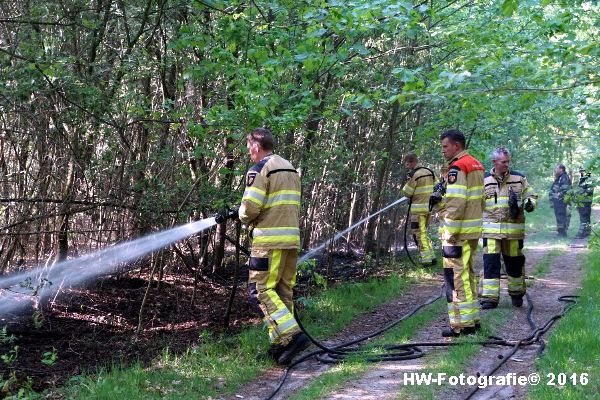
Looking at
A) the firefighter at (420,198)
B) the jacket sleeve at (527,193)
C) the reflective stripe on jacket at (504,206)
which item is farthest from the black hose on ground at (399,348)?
the firefighter at (420,198)

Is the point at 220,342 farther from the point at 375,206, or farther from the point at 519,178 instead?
the point at 375,206

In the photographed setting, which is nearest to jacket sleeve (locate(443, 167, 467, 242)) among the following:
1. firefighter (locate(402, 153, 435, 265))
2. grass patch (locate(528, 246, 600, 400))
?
grass patch (locate(528, 246, 600, 400))

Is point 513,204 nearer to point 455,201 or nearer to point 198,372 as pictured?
point 455,201

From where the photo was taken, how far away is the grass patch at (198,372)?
482 cm

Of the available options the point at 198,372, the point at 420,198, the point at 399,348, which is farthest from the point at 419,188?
the point at 198,372

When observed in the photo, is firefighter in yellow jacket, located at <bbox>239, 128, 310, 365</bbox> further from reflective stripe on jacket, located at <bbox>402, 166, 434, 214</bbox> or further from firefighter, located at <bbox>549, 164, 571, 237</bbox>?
firefighter, located at <bbox>549, 164, 571, 237</bbox>

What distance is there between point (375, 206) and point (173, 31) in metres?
5.38

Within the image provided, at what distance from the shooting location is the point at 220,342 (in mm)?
6137

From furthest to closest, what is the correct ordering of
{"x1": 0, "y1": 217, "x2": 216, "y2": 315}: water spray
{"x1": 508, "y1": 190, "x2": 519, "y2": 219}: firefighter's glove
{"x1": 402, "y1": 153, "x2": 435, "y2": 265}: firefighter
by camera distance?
{"x1": 402, "y1": 153, "x2": 435, "y2": 265}: firefighter < {"x1": 508, "y1": 190, "x2": 519, "y2": 219}: firefighter's glove < {"x1": 0, "y1": 217, "x2": 216, "y2": 315}: water spray

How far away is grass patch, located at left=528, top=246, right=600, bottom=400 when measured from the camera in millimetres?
4363

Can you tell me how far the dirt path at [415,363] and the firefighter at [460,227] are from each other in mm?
407

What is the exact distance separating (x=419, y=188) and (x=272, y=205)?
5.67 meters

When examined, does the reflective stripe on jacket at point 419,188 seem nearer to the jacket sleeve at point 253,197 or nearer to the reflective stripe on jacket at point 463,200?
Answer: the reflective stripe on jacket at point 463,200

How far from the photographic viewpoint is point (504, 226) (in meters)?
7.82
